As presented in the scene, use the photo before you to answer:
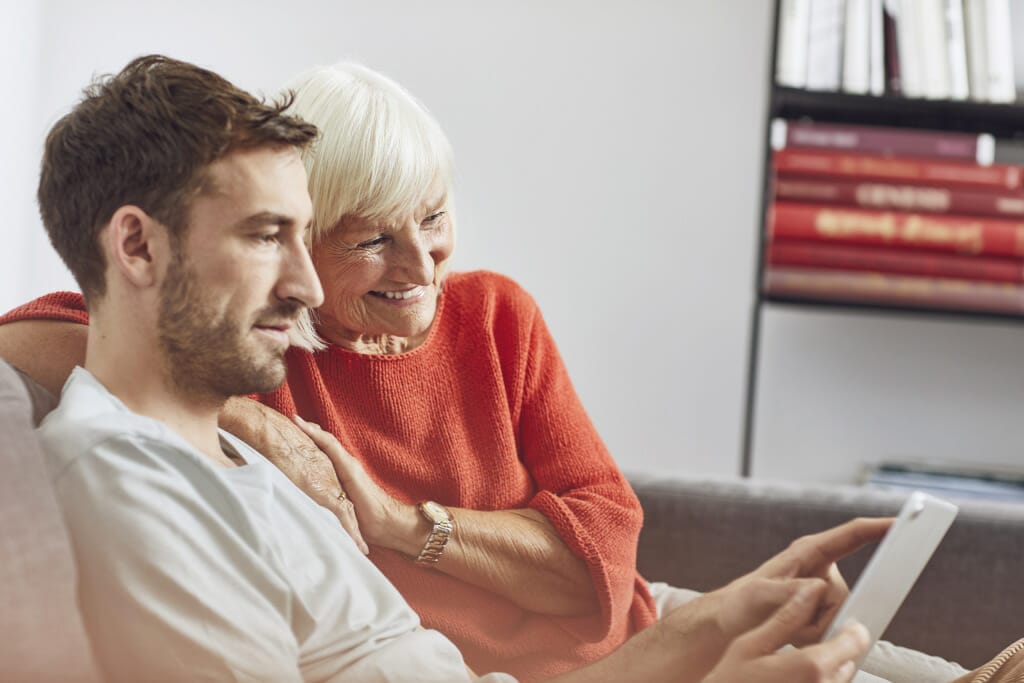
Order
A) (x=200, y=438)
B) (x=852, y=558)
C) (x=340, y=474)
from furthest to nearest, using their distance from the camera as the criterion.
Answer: (x=852, y=558) → (x=340, y=474) → (x=200, y=438)

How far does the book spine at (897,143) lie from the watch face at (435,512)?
3.94 feet

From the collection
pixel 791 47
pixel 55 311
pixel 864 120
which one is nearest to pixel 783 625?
pixel 55 311

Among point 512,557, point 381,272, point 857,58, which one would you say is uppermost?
point 857,58

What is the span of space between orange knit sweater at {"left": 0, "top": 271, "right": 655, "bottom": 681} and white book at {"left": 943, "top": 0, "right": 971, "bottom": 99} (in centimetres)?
117

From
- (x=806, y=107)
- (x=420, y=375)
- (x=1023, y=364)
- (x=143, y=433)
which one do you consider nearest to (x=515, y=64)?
(x=806, y=107)

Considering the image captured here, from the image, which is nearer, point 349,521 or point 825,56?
point 349,521

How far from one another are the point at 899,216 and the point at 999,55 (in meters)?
0.31

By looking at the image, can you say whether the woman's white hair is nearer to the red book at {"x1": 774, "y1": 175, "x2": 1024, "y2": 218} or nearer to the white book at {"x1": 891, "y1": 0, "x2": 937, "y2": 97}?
the red book at {"x1": 774, "y1": 175, "x2": 1024, "y2": 218}

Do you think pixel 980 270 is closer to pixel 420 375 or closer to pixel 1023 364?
pixel 1023 364

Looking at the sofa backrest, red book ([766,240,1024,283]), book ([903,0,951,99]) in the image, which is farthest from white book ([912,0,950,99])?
the sofa backrest

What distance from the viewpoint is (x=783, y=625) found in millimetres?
716

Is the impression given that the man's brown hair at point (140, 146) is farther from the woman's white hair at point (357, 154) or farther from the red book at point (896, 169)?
the red book at point (896, 169)

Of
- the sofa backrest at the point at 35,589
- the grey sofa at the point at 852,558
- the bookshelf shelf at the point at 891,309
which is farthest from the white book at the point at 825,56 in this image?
the sofa backrest at the point at 35,589

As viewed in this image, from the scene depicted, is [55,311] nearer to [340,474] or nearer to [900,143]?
[340,474]
